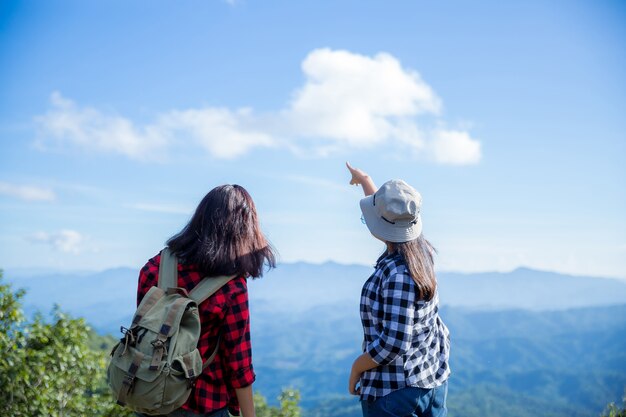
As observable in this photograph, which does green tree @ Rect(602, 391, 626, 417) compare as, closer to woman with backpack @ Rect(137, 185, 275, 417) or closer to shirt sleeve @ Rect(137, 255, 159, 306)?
woman with backpack @ Rect(137, 185, 275, 417)

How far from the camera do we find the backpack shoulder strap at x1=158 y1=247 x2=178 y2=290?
229 cm

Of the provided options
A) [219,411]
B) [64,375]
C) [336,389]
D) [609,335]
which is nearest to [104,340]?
[64,375]

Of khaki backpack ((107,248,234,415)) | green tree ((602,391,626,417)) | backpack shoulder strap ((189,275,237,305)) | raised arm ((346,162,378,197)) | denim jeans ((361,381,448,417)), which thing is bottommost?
green tree ((602,391,626,417))

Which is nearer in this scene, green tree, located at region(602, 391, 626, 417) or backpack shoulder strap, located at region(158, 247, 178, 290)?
backpack shoulder strap, located at region(158, 247, 178, 290)

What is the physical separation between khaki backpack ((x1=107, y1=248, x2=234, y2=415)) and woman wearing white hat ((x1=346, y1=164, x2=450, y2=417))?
2.40 ft

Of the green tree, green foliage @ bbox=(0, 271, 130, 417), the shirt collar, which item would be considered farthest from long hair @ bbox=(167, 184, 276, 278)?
the green tree

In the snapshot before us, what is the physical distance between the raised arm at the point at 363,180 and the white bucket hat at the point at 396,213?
0.43 meters

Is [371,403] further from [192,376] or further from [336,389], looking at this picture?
[336,389]

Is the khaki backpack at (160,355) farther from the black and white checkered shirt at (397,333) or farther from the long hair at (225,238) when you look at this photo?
the black and white checkered shirt at (397,333)

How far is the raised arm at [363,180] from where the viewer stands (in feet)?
9.77

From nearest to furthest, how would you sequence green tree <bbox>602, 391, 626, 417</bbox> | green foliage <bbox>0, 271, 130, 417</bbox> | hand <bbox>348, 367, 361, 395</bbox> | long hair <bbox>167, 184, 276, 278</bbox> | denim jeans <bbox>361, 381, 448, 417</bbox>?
long hair <bbox>167, 184, 276, 278</bbox>, denim jeans <bbox>361, 381, 448, 417</bbox>, hand <bbox>348, 367, 361, 395</bbox>, green tree <bbox>602, 391, 626, 417</bbox>, green foliage <bbox>0, 271, 130, 417</bbox>

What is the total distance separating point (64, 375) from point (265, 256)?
5208 mm

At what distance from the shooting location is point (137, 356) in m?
2.15

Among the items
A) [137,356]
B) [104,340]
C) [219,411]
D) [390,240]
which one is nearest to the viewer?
[137,356]
